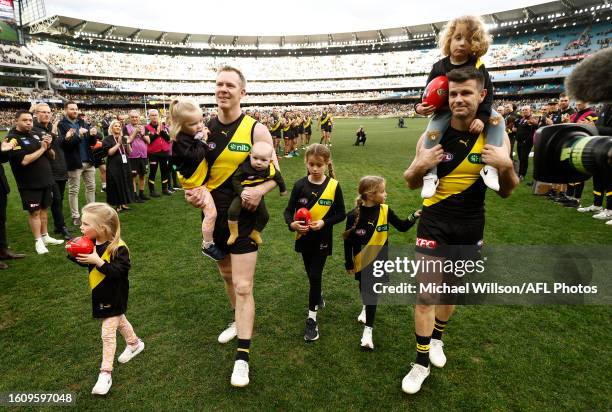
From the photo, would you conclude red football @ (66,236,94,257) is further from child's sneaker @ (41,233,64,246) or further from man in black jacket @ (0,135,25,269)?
child's sneaker @ (41,233,64,246)

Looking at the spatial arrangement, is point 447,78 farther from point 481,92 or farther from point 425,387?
point 425,387

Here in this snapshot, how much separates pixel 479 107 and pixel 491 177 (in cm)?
55

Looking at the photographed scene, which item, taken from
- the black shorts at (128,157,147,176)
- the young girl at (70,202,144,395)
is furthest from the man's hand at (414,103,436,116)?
the black shorts at (128,157,147,176)

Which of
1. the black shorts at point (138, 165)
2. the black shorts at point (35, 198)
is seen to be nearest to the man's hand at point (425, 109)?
the black shorts at point (35, 198)

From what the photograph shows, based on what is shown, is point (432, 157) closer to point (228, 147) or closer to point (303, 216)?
point (303, 216)

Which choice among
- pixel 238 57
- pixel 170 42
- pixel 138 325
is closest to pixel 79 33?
pixel 170 42

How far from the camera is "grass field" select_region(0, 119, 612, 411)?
2805 millimetres

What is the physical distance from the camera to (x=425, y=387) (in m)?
2.91

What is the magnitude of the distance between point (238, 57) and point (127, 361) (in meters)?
84.3

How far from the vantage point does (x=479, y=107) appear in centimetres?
262

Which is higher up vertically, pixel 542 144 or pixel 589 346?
pixel 542 144

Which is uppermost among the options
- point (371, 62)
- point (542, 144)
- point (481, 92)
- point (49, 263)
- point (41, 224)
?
point (371, 62)

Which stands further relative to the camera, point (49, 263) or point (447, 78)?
point (49, 263)

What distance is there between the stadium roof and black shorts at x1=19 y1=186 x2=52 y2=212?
59.8 meters
